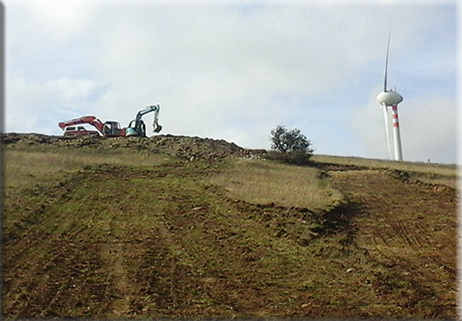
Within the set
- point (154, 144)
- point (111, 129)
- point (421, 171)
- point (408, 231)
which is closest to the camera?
point (408, 231)

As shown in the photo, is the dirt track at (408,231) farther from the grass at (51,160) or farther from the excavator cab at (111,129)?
the excavator cab at (111,129)

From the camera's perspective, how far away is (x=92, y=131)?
103 ft

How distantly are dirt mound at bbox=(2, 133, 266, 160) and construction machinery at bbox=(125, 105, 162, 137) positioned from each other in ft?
3.12

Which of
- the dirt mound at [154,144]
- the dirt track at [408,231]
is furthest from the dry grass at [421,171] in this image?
the dirt mound at [154,144]

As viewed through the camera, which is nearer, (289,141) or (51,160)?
(51,160)

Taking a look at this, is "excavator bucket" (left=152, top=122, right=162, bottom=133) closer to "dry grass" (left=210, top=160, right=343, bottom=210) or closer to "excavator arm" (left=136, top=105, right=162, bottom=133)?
"excavator arm" (left=136, top=105, right=162, bottom=133)

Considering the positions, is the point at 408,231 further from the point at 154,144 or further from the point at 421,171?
the point at 154,144

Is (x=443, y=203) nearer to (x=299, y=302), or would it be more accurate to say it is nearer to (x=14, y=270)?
(x=299, y=302)

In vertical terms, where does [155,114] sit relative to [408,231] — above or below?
above

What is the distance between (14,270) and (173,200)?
7.36 m

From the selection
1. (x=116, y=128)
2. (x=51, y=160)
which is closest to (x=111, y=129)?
(x=116, y=128)

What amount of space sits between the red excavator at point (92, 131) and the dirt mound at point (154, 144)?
1837mm

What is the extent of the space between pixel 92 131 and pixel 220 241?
20.3 m

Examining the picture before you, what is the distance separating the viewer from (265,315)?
8.70 m
